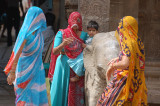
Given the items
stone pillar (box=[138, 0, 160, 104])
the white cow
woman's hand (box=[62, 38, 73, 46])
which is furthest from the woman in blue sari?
stone pillar (box=[138, 0, 160, 104])

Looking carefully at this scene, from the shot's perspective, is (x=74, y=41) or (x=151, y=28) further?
(x=151, y=28)

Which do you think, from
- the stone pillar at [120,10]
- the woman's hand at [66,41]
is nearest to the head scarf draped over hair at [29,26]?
the woman's hand at [66,41]

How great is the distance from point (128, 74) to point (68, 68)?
5.27 feet

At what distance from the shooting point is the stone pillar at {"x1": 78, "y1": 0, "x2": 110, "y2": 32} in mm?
6348

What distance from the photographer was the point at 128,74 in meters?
3.97

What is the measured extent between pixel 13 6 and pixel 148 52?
5.88m

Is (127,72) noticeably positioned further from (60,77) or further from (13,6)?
(13,6)

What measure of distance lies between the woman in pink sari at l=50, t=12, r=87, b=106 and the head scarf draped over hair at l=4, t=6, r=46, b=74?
386mm

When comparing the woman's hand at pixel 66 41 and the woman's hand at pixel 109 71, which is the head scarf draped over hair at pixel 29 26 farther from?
the woman's hand at pixel 109 71

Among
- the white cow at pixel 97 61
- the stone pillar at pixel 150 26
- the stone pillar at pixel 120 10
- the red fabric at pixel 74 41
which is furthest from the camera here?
the stone pillar at pixel 150 26

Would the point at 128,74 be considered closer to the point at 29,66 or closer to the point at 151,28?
the point at 29,66

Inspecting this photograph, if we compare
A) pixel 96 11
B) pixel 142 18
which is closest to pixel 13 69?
pixel 96 11

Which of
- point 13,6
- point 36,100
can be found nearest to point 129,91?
point 36,100

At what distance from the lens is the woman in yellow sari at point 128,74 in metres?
3.96
